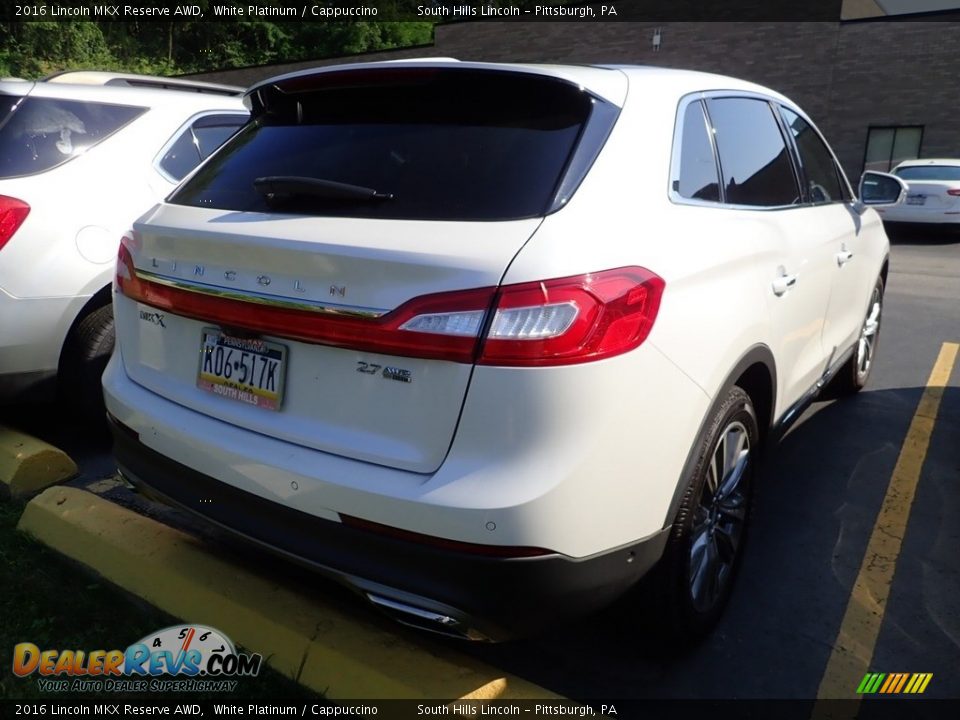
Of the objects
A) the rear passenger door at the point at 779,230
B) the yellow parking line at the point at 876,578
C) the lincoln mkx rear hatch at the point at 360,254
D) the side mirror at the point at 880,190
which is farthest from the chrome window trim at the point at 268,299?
the side mirror at the point at 880,190

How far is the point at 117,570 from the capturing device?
2660 millimetres

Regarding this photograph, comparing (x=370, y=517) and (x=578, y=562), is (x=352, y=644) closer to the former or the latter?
(x=370, y=517)

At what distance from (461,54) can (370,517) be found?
2568cm

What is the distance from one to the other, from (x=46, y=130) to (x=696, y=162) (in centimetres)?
299

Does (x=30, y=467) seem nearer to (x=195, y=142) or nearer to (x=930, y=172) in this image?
(x=195, y=142)

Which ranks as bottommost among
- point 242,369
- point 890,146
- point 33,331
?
point 890,146

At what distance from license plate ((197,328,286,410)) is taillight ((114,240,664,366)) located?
0.18 m

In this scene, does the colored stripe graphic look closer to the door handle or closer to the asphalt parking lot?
the asphalt parking lot

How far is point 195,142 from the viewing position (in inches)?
164

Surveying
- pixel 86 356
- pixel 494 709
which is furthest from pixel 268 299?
pixel 86 356

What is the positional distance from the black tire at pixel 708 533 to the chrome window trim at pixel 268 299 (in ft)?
3.22

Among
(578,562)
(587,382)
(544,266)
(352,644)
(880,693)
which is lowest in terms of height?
(880,693)

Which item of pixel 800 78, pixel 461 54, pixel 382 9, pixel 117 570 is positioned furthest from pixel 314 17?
pixel 117 570

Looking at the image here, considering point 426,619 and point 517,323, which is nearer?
point 517,323
